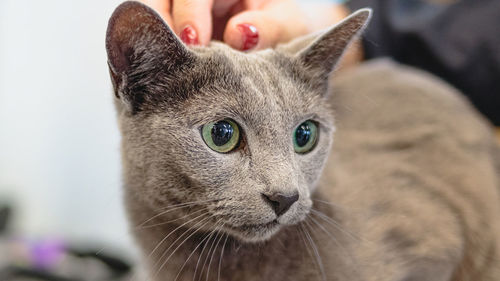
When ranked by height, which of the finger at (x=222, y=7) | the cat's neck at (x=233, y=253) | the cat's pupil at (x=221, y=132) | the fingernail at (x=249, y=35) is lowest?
the cat's neck at (x=233, y=253)

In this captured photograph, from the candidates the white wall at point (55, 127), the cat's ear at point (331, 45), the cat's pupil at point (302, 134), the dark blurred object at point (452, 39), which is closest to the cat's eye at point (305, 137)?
the cat's pupil at point (302, 134)

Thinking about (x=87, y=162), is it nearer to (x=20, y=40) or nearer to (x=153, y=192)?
(x=20, y=40)

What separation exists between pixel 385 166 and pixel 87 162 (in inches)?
49.6

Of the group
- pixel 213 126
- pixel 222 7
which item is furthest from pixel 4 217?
pixel 213 126

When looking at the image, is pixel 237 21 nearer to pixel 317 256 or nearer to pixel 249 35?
pixel 249 35

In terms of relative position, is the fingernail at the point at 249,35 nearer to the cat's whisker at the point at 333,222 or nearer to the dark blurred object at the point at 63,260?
the cat's whisker at the point at 333,222

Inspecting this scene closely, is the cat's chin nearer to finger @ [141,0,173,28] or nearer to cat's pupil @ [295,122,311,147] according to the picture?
cat's pupil @ [295,122,311,147]

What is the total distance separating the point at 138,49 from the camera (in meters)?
0.73

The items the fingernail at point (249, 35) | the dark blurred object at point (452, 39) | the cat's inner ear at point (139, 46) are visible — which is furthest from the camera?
the dark blurred object at point (452, 39)

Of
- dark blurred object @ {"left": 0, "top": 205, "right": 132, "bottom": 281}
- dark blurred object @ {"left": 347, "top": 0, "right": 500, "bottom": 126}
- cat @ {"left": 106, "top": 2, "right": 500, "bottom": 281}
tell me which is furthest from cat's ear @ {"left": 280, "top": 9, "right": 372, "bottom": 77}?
dark blurred object @ {"left": 0, "top": 205, "right": 132, "bottom": 281}

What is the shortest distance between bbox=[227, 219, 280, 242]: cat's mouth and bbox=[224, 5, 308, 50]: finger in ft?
1.20

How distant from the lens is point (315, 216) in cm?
90

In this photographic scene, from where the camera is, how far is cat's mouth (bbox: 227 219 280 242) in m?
0.74

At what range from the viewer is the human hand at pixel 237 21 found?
2.84 ft
